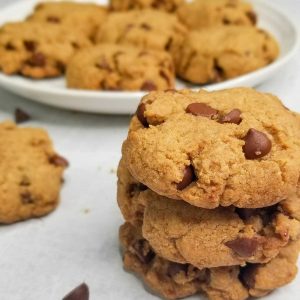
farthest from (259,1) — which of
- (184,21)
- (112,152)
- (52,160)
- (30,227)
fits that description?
(30,227)

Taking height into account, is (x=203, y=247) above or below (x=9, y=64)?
above

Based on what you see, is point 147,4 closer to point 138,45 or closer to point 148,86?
point 138,45

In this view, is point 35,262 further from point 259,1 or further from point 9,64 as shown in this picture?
point 259,1

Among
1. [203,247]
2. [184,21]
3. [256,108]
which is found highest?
[256,108]

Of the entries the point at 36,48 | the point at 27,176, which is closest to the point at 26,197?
the point at 27,176

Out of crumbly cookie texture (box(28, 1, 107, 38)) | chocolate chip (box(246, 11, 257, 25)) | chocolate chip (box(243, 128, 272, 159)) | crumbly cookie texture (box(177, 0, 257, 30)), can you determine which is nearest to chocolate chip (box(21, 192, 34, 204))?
chocolate chip (box(243, 128, 272, 159))
